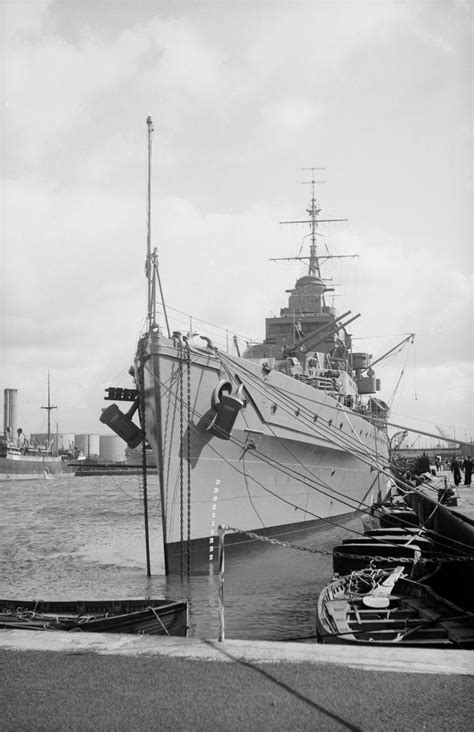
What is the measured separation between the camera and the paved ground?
3.69m

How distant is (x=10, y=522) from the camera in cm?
3016

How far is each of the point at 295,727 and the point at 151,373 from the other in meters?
10.6

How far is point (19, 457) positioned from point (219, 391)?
246 ft

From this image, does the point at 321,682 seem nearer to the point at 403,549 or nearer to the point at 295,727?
the point at 295,727

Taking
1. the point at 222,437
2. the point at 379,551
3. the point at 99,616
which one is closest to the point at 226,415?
the point at 222,437

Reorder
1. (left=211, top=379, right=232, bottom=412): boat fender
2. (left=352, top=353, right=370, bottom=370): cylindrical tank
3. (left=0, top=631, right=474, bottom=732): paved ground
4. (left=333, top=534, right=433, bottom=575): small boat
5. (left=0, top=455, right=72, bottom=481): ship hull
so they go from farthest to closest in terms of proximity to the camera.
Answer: (left=0, top=455, right=72, bottom=481): ship hull
(left=352, top=353, right=370, bottom=370): cylindrical tank
(left=211, top=379, right=232, bottom=412): boat fender
(left=333, top=534, right=433, bottom=575): small boat
(left=0, top=631, right=474, bottom=732): paved ground


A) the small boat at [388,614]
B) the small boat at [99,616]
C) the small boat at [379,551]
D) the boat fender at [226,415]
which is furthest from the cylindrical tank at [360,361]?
the small boat at [99,616]

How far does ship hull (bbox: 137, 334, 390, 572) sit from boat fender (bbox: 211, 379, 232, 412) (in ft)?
0.16

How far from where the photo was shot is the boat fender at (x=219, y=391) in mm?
14453

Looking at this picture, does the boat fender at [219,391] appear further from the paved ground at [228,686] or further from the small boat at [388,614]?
the paved ground at [228,686]

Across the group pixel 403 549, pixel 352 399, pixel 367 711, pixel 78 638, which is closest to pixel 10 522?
pixel 352 399

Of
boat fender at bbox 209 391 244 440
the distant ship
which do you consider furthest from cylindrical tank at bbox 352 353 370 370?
boat fender at bbox 209 391 244 440

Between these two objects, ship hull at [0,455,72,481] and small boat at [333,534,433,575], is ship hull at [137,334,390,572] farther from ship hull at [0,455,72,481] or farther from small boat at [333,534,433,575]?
ship hull at [0,455,72,481]

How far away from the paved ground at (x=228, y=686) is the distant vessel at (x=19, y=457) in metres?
77.4
